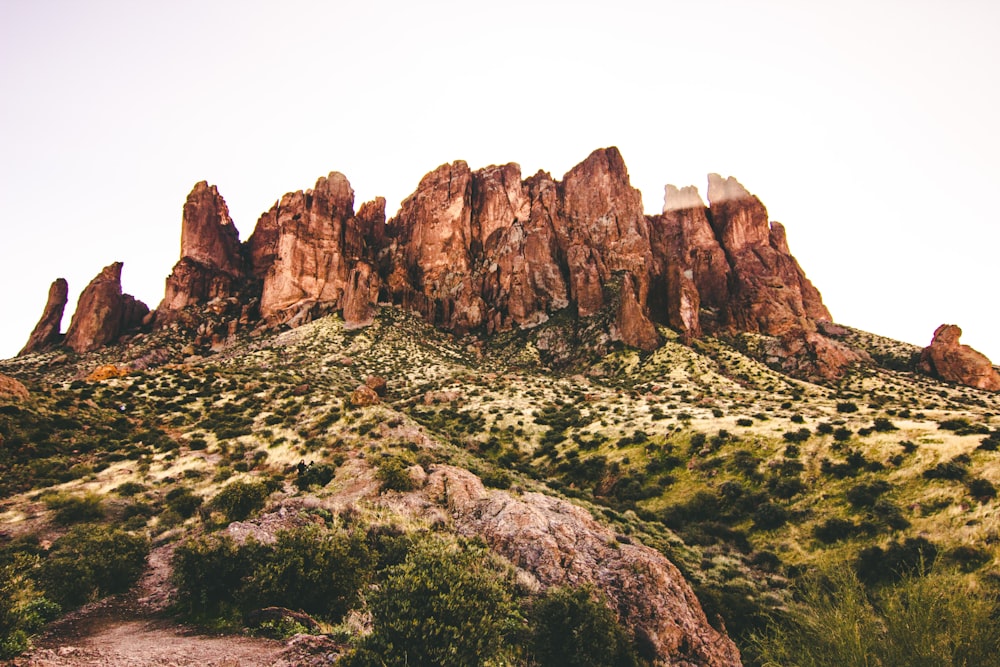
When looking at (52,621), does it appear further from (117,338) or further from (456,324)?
(117,338)

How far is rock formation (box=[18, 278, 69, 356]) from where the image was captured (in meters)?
90.9

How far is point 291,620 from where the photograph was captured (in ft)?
42.8

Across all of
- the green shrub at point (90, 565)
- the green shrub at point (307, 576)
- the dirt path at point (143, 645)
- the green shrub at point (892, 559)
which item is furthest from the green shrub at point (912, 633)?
the green shrub at point (90, 565)

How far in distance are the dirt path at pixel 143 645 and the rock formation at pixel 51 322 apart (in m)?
116

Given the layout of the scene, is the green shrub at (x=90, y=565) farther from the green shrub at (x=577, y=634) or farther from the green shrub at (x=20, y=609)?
the green shrub at (x=577, y=634)

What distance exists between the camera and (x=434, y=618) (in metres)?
11.2

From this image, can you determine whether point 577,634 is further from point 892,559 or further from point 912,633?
point 892,559

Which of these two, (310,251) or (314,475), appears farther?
(310,251)

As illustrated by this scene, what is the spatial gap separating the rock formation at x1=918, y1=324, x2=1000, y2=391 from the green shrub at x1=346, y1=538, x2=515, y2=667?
97.0 meters

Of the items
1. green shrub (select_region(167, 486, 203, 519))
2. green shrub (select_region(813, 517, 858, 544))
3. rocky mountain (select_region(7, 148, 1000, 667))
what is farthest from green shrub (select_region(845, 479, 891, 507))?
green shrub (select_region(167, 486, 203, 519))

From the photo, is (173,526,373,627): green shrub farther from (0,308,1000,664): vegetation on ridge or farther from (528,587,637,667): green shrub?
(528,587,637,667): green shrub

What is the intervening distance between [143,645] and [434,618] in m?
8.01

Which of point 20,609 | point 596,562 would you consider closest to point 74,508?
point 20,609

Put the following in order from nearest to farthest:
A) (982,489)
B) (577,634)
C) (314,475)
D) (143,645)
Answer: (143,645) < (577,634) < (982,489) < (314,475)
